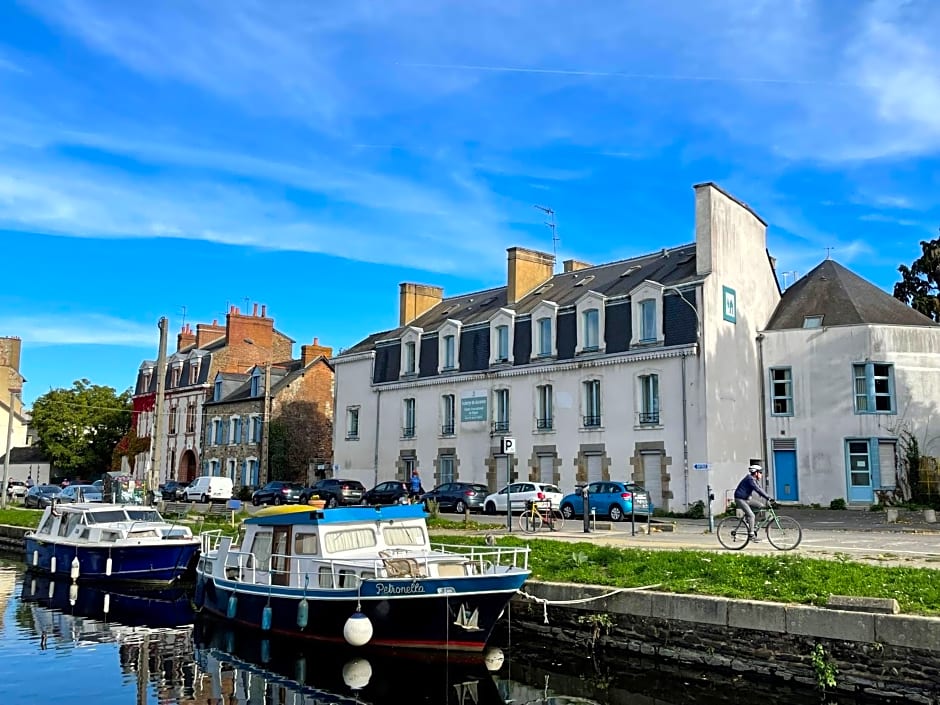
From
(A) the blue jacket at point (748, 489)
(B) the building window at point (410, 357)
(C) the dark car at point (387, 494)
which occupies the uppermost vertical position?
(B) the building window at point (410, 357)

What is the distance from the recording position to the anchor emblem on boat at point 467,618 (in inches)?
525

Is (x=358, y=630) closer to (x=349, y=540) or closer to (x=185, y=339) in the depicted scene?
(x=349, y=540)

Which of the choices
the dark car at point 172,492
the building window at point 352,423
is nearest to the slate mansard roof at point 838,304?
the building window at point 352,423

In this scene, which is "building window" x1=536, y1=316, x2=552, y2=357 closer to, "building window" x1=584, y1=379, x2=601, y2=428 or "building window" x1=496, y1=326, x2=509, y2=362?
"building window" x1=496, y1=326, x2=509, y2=362

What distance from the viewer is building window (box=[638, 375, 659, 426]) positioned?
107ft

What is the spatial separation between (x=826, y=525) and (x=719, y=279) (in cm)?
1055

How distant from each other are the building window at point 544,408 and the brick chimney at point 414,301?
12.4 meters

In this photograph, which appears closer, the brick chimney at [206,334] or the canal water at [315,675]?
the canal water at [315,675]

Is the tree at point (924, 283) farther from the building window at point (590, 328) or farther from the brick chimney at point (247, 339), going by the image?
the brick chimney at point (247, 339)

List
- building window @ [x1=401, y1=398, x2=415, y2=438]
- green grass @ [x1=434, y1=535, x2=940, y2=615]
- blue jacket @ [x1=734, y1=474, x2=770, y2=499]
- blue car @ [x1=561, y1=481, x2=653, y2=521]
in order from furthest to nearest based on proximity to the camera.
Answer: building window @ [x1=401, y1=398, x2=415, y2=438] < blue car @ [x1=561, y1=481, x2=653, y2=521] < blue jacket @ [x1=734, y1=474, x2=770, y2=499] < green grass @ [x1=434, y1=535, x2=940, y2=615]

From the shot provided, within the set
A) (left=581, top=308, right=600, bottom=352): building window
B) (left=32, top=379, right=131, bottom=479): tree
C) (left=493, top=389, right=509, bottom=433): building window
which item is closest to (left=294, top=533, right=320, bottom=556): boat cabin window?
(left=581, top=308, right=600, bottom=352): building window

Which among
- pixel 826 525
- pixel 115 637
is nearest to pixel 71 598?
pixel 115 637

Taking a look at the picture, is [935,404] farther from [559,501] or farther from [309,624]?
[309,624]

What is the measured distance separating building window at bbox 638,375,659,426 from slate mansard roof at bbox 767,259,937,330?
631 centimetres
